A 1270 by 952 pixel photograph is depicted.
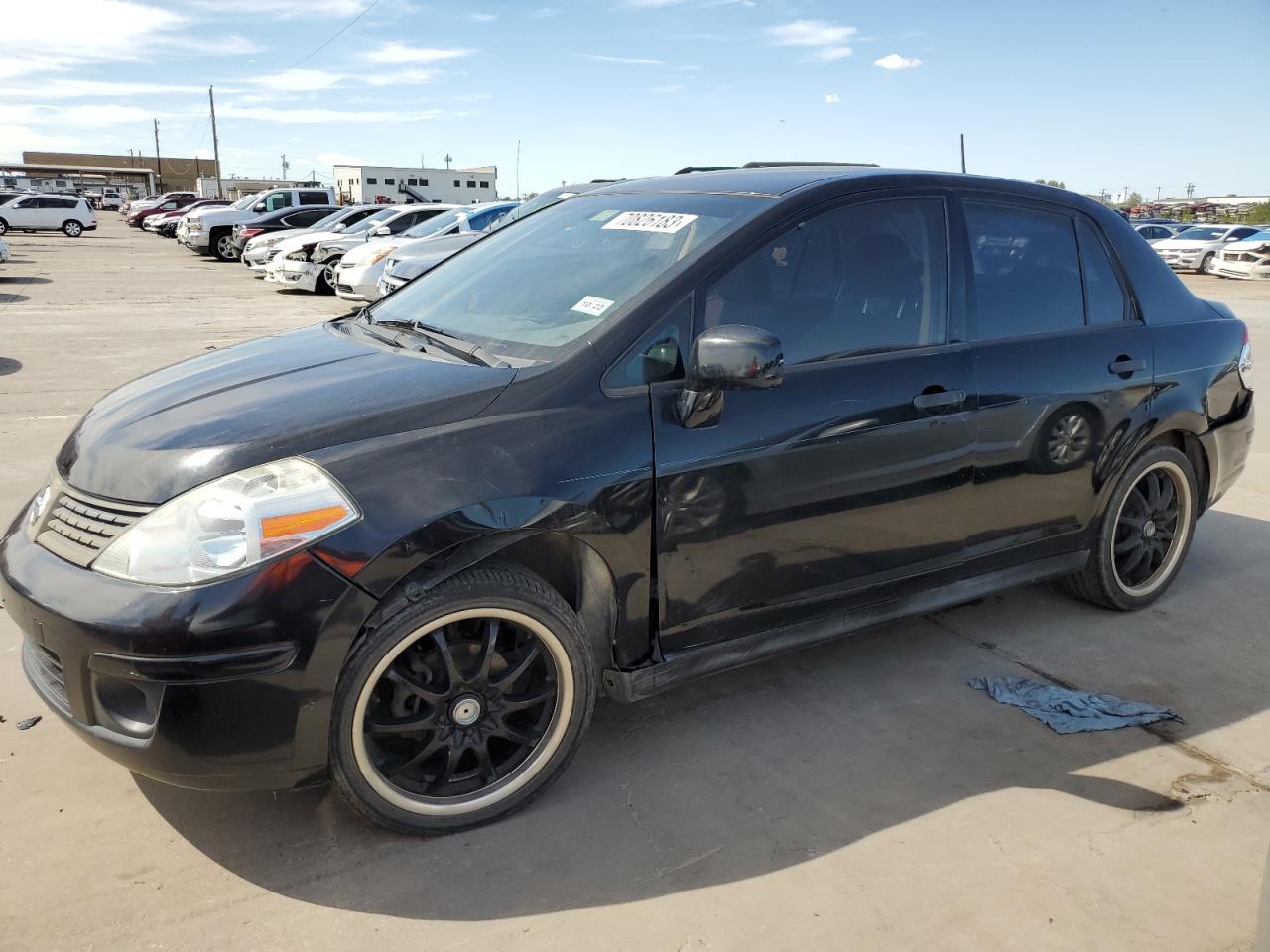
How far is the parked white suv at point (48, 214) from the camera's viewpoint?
3991 cm

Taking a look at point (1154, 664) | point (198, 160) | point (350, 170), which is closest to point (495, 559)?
point (1154, 664)

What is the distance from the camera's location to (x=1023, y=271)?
3865 millimetres

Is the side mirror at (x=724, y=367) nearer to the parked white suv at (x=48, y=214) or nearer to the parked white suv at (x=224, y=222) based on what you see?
the parked white suv at (x=224, y=222)

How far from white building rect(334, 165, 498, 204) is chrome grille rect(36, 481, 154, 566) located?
242 feet

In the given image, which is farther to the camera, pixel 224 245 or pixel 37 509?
pixel 224 245

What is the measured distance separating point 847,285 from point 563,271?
96 centimetres

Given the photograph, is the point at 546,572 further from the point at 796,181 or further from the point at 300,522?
the point at 796,181

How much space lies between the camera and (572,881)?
261cm

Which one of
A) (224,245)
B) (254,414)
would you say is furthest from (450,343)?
(224,245)

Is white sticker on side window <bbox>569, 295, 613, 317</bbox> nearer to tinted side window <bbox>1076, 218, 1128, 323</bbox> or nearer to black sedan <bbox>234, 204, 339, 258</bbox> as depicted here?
tinted side window <bbox>1076, 218, 1128, 323</bbox>

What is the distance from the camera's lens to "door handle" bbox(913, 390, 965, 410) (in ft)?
11.1

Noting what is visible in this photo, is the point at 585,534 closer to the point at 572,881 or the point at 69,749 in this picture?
the point at 572,881

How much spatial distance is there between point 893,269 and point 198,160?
139 m

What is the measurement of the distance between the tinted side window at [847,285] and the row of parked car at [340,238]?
4.05 ft
